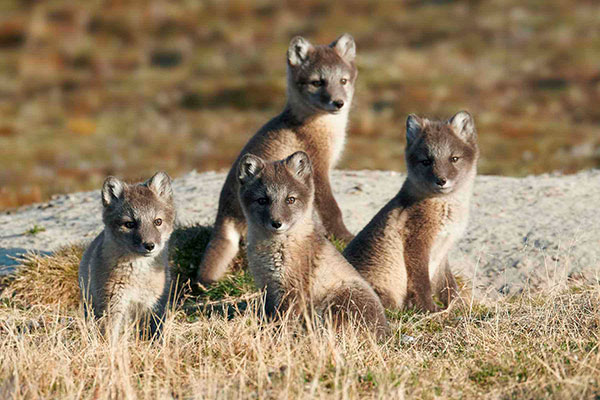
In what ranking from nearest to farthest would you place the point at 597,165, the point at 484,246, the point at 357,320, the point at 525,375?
the point at 525,375, the point at 357,320, the point at 484,246, the point at 597,165

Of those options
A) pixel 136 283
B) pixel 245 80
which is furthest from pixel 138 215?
pixel 245 80

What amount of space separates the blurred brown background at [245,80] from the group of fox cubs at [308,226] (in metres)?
5.86

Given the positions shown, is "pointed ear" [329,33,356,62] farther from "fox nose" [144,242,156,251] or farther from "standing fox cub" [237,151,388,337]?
"fox nose" [144,242,156,251]

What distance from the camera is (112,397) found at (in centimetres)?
429

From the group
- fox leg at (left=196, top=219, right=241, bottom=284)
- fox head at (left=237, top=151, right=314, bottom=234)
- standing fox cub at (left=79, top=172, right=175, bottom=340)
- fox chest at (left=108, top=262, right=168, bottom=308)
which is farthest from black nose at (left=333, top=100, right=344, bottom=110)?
fox chest at (left=108, top=262, right=168, bottom=308)

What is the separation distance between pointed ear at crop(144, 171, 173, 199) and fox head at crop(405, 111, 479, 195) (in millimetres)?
1997

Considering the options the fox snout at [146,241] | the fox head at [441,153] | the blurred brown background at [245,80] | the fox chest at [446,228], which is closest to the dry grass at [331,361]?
the fox snout at [146,241]

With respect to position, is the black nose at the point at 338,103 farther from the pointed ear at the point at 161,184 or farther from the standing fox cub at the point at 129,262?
the standing fox cub at the point at 129,262

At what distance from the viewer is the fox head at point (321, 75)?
26.2 ft

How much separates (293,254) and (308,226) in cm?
27

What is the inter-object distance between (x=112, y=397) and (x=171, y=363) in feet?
2.18

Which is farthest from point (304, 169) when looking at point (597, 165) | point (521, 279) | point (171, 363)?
point (597, 165)

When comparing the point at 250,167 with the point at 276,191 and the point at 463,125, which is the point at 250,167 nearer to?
the point at 276,191

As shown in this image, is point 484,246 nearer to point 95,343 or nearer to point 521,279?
point 521,279
